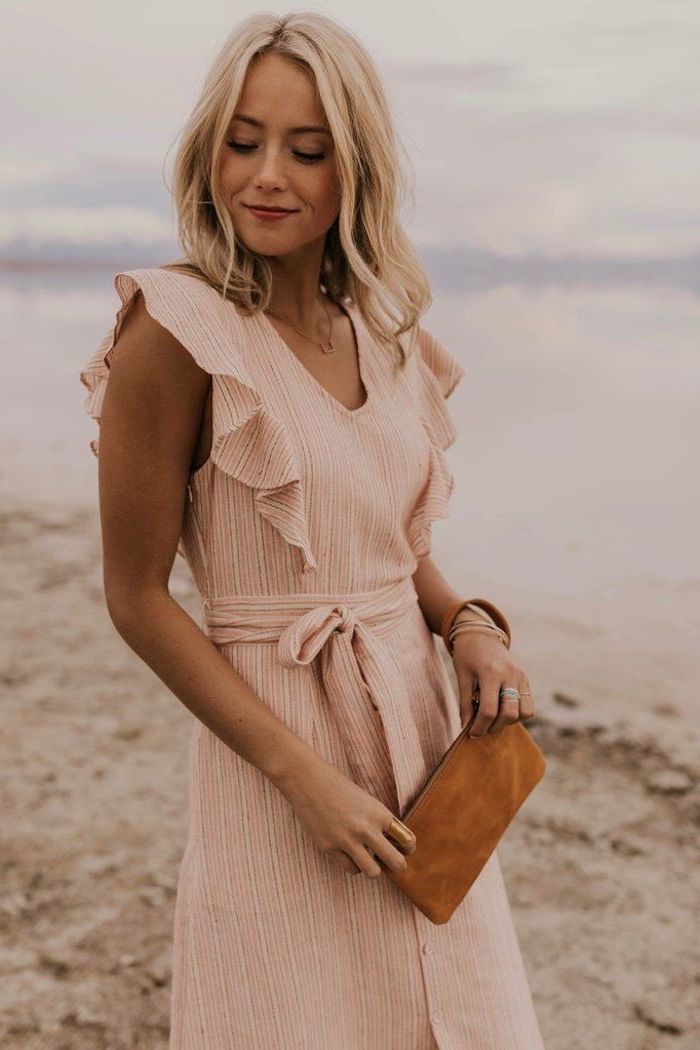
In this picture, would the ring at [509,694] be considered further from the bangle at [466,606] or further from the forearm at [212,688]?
the forearm at [212,688]

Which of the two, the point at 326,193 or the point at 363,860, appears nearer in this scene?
the point at 363,860

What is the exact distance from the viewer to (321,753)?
1582 mm

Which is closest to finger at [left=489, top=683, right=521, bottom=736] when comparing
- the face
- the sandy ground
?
the face

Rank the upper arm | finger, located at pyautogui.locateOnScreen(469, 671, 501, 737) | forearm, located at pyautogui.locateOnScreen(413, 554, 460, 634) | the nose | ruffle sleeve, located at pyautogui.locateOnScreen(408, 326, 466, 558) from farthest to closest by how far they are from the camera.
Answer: forearm, located at pyautogui.locateOnScreen(413, 554, 460, 634) → ruffle sleeve, located at pyautogui.locateOnScreen(408, 326, 466, 558) → finger, located at pyautogui.locateOnScreen(469, 671, 501, 737) → the nose → the upper arm

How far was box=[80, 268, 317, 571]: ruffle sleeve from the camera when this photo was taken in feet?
4.70

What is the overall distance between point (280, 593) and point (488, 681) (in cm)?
33

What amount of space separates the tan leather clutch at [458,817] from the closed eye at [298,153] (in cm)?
80

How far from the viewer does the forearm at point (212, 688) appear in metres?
1.49

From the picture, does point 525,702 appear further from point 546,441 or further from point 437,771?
point 546,441

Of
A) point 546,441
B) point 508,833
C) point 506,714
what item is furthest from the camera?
point 546,441

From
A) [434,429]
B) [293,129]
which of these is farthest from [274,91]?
[434,429]

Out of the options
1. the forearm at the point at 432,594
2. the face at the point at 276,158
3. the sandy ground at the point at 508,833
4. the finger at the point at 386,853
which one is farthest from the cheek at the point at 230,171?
the sandy ground at the point at 508,833

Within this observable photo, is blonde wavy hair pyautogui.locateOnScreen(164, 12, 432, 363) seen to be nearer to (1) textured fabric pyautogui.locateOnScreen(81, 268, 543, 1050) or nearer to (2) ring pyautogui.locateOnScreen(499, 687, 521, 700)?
(1) textured fabric pyautogui.locateOnScreen(81, 268, 543, 1050)

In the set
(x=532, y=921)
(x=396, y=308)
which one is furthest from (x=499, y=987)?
(x=532, y=921)
